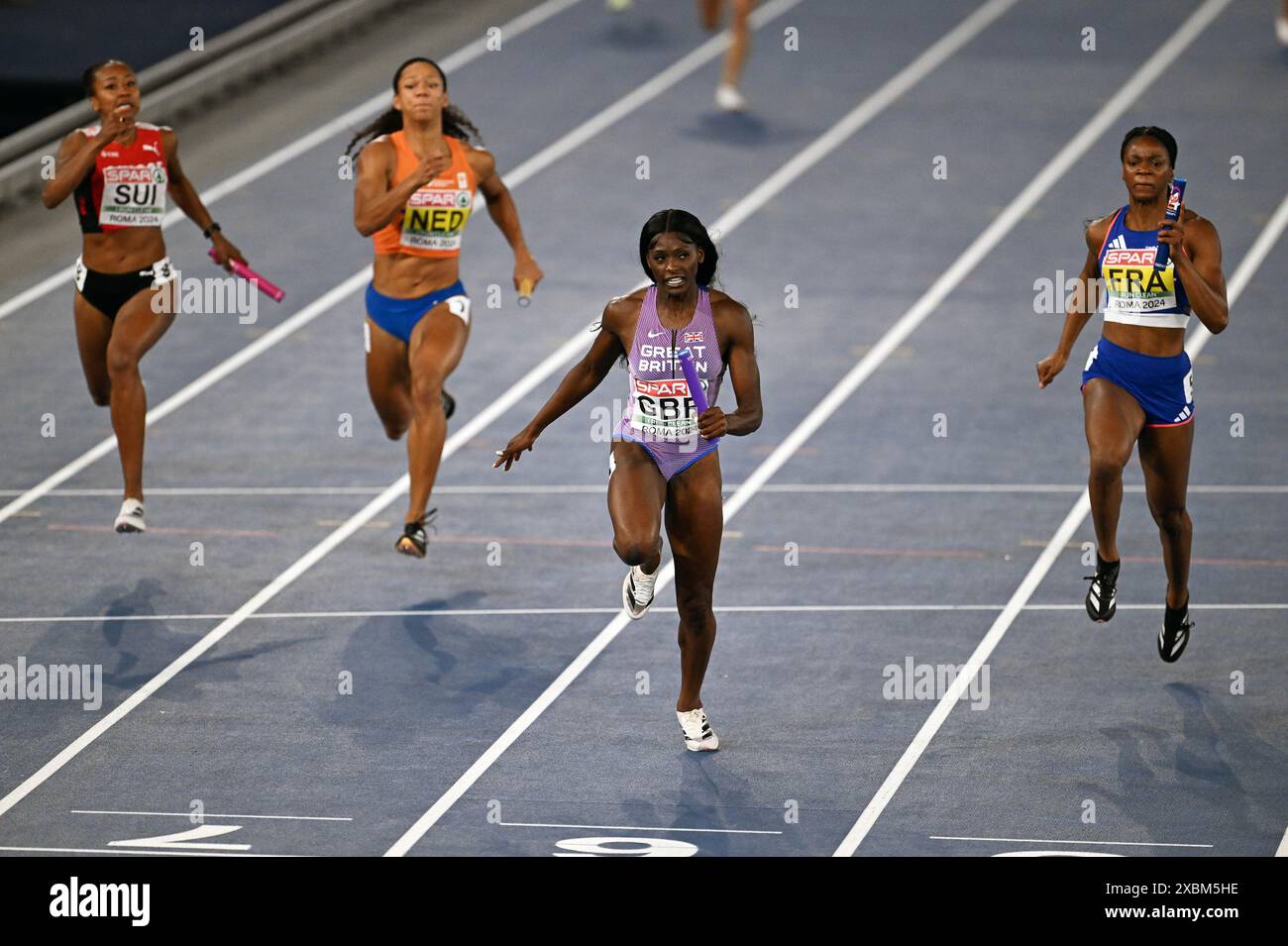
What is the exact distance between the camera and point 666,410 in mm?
7609

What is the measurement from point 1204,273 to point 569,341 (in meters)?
6.21

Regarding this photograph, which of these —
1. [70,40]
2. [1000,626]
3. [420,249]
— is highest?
[70,40]

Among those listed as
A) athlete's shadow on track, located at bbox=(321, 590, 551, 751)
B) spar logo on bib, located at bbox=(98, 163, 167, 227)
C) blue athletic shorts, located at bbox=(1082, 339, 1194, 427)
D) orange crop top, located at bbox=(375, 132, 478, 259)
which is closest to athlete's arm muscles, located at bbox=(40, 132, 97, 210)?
spar logo on bib, located at bbox=(98, 163, 167, 227)

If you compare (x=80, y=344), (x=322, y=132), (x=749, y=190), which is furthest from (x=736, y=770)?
(x=322, y=132)

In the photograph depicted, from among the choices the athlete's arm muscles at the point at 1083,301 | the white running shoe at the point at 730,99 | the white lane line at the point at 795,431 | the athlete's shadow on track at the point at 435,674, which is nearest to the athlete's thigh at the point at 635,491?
the white lane line at the point at 795,431

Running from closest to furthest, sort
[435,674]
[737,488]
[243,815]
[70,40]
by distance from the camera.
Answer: [243,815], [435,674], [737,488], [70,40]

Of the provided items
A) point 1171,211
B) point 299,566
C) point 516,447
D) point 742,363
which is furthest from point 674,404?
point 299,566

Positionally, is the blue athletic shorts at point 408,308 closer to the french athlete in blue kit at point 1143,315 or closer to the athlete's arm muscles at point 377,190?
the athlete's arm muscles at point 377,190

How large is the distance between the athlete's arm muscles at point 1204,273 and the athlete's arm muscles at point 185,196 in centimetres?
449

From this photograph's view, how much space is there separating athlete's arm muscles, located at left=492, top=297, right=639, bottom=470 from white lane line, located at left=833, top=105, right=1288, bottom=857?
183cm

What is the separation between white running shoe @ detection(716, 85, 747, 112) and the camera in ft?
57.2

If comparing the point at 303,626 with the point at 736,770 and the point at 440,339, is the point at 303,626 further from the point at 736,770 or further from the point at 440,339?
the point at 736,770

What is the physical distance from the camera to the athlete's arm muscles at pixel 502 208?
392 inches

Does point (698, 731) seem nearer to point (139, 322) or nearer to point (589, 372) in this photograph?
point (589, 372)
